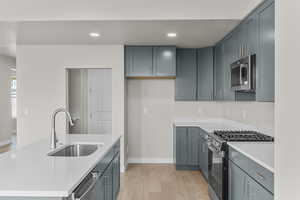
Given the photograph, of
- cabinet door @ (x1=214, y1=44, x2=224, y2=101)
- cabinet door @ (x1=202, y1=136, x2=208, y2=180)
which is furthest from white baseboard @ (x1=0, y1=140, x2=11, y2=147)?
→ cabinet door @ (x1=214, y1=44, x2=224, y2=101)

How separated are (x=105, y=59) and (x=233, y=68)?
7.59 ft

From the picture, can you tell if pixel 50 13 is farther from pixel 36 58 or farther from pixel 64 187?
pixel 64 187

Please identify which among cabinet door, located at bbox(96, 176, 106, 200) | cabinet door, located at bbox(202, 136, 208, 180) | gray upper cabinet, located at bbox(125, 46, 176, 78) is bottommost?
cabinet door, located at bbox(202, 136, 208, 180)

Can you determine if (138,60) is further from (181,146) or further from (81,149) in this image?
(81,149)

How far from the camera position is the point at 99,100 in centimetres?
504

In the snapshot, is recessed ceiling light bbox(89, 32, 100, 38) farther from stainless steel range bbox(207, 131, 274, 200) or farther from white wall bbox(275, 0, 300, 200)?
white wall bbox(275, 0, 300, 200)

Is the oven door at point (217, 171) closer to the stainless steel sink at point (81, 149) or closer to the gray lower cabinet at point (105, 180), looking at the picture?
the gray lower cabinet at point (105, 180)

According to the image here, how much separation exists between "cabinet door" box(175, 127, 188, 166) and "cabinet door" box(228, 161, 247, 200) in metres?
1.83

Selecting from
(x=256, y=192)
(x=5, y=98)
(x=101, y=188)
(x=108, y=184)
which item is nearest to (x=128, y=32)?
(x=108, y=184)

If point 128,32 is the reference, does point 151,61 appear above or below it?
below

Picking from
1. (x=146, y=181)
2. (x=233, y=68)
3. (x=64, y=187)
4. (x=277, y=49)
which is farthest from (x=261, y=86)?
(x=146, y=181)

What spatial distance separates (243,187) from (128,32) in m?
2.58

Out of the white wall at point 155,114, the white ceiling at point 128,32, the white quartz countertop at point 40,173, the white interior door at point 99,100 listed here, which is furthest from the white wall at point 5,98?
the white quartz countertop at point 40,173

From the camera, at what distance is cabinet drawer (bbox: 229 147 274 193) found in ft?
5.34
